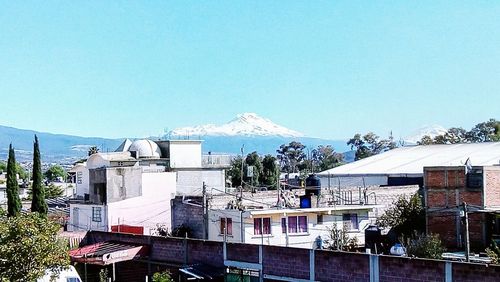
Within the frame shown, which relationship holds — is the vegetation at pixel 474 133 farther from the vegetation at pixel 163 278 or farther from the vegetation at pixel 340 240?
the vegetation at pixel 163 278

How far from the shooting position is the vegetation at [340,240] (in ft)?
104

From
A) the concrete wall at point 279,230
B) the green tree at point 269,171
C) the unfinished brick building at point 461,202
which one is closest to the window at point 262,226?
the concrete wall at point 279,230

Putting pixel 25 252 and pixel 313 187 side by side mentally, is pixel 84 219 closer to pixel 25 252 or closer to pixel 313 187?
pixel 313 187

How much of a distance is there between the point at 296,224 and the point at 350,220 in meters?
3.17

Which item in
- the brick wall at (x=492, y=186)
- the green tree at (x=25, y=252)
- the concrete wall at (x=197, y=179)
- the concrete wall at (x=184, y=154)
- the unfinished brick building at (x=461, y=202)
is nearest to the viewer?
the green tree at (x=25, y=252)

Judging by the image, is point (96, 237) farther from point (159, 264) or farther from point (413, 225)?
point (413, 225)

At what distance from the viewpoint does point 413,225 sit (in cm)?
3416

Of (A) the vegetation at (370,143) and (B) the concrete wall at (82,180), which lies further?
(A) the vegetation at (370,143)

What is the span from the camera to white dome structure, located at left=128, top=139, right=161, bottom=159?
5774 centimetres

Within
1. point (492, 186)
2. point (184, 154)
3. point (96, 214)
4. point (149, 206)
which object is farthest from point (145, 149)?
point (492, 186)

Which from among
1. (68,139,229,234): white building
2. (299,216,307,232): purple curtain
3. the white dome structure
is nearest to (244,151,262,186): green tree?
the white dome structure

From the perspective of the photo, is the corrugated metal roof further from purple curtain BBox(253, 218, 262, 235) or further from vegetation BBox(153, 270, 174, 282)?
vegetation BBox(153, 270, 174, 282)

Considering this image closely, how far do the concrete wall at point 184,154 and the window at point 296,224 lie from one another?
25.8 metres

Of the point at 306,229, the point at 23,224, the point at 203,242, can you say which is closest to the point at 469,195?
the point at 306,229
